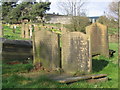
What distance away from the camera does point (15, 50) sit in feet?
35.9

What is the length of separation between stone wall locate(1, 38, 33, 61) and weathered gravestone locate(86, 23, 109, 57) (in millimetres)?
3321

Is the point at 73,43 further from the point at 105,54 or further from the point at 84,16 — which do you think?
the point at 84,16

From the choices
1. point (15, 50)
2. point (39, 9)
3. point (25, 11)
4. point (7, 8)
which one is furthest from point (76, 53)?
point (25, 11)

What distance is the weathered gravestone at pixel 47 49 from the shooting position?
8.84m

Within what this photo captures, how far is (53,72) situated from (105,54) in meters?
4.98

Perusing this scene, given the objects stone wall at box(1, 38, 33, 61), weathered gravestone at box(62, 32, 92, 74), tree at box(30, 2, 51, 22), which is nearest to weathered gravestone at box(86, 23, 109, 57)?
stone wall at box(1, 38, 33, 61)

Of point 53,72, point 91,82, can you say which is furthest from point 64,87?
point 53,72

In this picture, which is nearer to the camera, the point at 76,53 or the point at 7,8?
the point at 76,53

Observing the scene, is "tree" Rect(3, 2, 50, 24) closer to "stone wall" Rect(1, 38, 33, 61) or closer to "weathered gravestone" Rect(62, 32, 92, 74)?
"stone wall" Rect(1, 38, 33, 61)

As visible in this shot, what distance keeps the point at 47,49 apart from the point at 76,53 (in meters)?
1.36

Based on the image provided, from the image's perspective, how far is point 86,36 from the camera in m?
8.16

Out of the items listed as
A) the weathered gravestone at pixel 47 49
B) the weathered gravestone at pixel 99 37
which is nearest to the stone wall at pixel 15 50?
the weathered gravestone at pixel 47 49

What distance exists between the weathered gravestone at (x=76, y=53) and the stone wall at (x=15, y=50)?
3.10 metres

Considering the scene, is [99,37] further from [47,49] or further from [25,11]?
[25,11]
